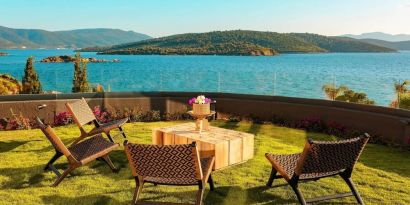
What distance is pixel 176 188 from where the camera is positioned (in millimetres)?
4688

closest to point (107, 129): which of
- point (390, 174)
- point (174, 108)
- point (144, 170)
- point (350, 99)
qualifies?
point (144, 170)

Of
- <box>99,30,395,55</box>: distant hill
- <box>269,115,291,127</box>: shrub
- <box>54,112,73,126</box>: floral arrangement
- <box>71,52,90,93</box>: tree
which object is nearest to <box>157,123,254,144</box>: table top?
<box>269,115,291,127</box>: shrub

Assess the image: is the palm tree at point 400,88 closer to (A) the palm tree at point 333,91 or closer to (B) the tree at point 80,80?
(A) the palm tree at point 333,91

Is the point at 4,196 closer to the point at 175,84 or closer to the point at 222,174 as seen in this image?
the point at 222,174

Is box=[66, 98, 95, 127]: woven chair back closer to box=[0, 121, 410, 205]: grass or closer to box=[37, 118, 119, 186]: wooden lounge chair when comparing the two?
box=[0, 121, 410, 205]: grass

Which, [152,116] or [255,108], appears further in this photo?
[255,108]

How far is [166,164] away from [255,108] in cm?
644

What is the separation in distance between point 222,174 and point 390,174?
2.40 meters

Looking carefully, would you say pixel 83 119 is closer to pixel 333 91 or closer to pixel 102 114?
pixel 102 114

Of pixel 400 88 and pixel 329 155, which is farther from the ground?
pixel 400 88

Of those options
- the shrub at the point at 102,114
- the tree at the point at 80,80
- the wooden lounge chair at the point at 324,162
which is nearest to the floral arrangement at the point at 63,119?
the shrub at the point at 102,114

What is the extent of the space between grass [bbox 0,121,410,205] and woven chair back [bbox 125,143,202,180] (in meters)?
0.70

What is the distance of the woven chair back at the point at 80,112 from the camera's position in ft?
21.0

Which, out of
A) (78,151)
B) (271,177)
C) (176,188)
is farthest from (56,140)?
(271,177)
